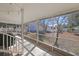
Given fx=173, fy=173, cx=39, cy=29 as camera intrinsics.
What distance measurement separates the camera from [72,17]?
224cm

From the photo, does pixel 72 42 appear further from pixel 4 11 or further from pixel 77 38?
pixel 4 11

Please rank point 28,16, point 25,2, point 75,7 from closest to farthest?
point 25,2 → point 75,7 → point 28,16

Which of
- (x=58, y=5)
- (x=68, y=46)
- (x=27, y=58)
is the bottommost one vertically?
(x=27, y=58)

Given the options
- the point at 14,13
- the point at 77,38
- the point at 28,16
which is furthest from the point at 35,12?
the point at 77,38

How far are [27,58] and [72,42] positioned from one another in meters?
0.62

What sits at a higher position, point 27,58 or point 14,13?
point 14,13

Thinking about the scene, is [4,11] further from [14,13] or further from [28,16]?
[28,16]

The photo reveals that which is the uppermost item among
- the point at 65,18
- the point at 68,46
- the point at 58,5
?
the point at 58,5

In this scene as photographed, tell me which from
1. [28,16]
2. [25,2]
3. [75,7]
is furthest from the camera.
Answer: [28,16]

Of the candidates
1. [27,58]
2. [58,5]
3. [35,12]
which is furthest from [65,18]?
[27,58]

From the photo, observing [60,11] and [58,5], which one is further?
[60,11]

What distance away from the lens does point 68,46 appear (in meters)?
2.26

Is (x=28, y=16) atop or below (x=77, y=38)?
atop

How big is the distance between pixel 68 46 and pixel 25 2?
801 mm
